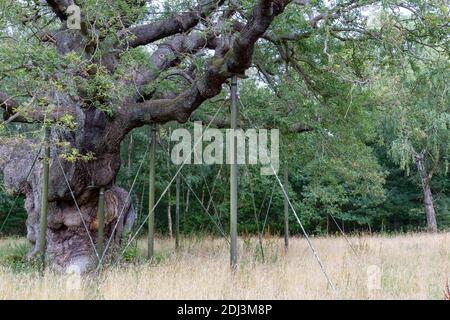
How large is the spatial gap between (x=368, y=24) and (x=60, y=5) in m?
4.35

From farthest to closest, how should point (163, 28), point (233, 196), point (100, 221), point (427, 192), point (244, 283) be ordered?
point (427, 192)
point (163, 28)
point (100, 221)
point (233, 196)
point (244, 283)

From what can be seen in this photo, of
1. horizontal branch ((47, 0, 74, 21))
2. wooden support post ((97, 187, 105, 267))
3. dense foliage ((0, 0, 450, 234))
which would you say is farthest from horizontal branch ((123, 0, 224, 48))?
wooden support post ((97, 187, 105, 267))

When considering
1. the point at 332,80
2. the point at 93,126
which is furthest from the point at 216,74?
the point at 332,80

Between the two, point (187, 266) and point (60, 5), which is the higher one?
point (60, 5)

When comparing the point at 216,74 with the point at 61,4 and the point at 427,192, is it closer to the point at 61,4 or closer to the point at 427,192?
the point at 61,4

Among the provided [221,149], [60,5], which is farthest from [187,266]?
[221,149]

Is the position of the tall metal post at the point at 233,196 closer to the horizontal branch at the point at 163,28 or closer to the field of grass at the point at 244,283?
the field of grass at the point at 244,283

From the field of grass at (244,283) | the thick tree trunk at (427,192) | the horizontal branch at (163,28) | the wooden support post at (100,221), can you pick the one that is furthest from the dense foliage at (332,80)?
the thick tree trunk at (427,192)

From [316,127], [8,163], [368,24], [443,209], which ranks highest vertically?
[368,24]

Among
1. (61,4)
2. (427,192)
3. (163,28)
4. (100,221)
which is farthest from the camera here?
(427,192)

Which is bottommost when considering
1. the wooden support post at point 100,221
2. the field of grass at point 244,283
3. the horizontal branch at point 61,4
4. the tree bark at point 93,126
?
the field of grass at point 244,283

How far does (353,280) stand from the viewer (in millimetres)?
5719

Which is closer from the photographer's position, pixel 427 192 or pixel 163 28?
pixel 163 28
